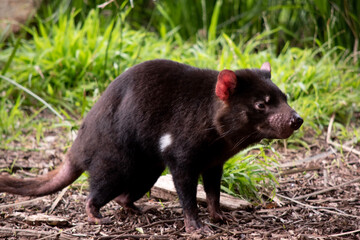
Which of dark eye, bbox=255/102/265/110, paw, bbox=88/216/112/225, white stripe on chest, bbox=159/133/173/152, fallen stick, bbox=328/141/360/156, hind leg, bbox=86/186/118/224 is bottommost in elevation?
fallen stick, bbox=328/141/360/156

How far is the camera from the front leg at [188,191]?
309 cm

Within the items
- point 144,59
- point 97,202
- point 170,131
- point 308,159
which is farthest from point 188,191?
point 144,59

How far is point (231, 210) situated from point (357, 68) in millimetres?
3074

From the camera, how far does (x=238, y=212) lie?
11.4 feet

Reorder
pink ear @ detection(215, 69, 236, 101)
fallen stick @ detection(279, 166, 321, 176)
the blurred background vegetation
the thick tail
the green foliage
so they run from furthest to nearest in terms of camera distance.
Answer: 1. the blurred background vegetation
2. fallen stick @ detection(279, 166, 321, 176)
3. the green foliage
4. the thick tail
5. pink ear @ detection(215, 69, 236, 101)

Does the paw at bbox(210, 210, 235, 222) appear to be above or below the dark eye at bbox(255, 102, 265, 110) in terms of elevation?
below

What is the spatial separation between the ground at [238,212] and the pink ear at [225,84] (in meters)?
0.88

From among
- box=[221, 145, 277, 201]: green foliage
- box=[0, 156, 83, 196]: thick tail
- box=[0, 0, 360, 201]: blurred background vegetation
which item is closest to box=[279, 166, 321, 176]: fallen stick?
box=[0, 0, 360, 201]: blurred background vegetation

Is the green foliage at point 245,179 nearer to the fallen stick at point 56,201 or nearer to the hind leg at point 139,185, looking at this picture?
Answer: the hind leg at point 139,185

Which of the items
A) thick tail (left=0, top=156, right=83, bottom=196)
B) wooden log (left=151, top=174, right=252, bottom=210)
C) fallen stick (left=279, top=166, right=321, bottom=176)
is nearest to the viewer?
thick tail (left=0, top=156, right=83, bottom=196)

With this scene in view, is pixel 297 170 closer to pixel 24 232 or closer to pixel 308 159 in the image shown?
pixel 308 159

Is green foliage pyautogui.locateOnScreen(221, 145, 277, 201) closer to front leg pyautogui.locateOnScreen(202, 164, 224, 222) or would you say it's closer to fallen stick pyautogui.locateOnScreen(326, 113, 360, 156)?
front leg pyautogui.locateOnScreen(202, 164, 224, 222)

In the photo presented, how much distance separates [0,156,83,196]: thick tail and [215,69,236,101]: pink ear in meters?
1.15

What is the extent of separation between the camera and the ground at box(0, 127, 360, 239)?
306 centimetres
